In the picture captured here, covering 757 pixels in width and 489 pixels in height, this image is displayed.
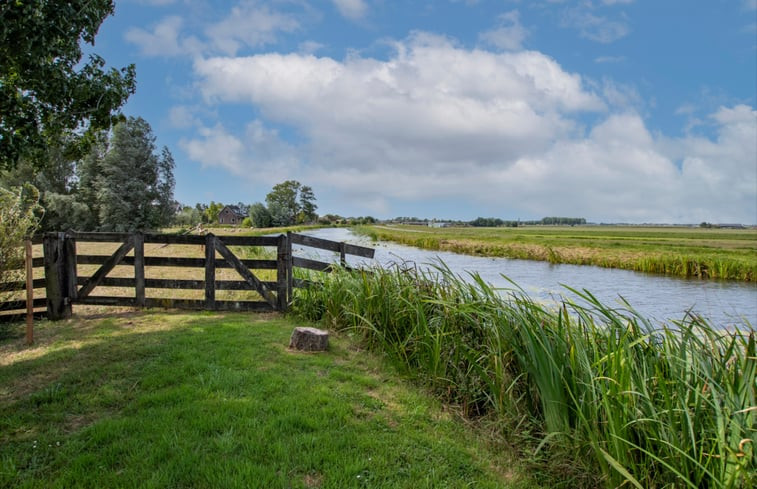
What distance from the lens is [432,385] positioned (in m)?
4.33

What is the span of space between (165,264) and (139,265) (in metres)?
0.46

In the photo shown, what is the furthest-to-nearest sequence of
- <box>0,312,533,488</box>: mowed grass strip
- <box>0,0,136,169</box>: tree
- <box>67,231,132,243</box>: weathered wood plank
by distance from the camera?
<box>67,231,132,243</box>: weathered wood plank
<box>0,0,136,169</box>: tree
<box>0,312,533,488</box>: mowed grass strip

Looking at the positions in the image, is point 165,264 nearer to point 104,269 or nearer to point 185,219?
point 104,269

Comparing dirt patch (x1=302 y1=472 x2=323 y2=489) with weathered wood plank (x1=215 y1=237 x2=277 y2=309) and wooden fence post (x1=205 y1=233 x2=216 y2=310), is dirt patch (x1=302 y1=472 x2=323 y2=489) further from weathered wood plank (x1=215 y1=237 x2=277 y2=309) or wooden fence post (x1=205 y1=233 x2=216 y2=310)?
wooden fence post (x1=205 y1=233 x2=216 y2=310)

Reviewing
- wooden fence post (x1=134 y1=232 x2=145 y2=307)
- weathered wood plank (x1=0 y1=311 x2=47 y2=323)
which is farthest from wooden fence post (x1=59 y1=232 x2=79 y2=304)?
wooden fence post (x1=134 y1=232 x2=145 y2=307)

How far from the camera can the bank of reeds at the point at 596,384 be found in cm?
240

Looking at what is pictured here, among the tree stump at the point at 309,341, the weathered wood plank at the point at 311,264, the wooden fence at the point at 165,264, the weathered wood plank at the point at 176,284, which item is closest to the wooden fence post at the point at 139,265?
the wooden fence at the point at 165,264

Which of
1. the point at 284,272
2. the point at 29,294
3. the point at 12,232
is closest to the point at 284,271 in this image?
the point at 284,272

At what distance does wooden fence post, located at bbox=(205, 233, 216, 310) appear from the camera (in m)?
7.59

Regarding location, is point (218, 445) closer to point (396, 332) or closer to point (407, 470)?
point (407, 470)

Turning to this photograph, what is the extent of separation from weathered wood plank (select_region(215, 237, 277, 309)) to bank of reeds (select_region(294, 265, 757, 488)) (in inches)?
132

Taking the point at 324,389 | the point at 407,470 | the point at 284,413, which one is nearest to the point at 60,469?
the point at 284,413

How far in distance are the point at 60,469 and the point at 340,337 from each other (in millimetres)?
3915

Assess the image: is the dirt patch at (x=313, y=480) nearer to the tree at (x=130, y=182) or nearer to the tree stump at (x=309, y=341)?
the tree stump at (x=309, y=341)
